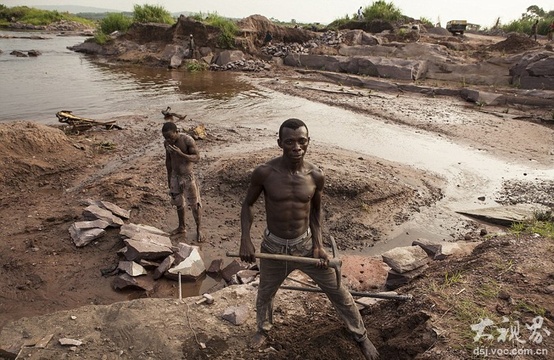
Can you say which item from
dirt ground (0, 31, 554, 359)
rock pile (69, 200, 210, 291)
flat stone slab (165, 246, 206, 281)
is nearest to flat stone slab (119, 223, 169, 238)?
rock pile (69, 200, 210, 291)

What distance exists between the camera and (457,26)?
2833cm

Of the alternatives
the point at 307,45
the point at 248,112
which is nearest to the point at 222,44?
the point at 307,45

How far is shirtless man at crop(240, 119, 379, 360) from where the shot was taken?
2.75 meters

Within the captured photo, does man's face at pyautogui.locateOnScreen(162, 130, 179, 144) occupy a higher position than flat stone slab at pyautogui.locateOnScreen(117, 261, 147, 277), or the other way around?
man's face at pyautogui.locateOnScreen(162, 130, 179, 144)

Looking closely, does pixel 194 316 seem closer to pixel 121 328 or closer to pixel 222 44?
pixel 121 328

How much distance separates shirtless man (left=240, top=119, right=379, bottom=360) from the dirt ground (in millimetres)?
421

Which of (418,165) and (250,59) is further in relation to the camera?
(250,59)

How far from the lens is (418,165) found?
28.7 ft

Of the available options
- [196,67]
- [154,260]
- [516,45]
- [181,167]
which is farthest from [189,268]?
[516,45]

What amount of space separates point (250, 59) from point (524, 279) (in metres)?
24.8

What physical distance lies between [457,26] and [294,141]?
31.4 m

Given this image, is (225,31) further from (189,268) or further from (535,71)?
(189,268)

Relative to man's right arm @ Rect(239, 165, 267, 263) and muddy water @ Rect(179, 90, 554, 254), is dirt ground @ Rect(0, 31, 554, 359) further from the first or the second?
man's right arm @ Rect(239, 165, 267, 263)

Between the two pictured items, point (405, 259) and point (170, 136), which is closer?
point (405, 259)
